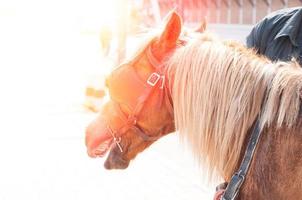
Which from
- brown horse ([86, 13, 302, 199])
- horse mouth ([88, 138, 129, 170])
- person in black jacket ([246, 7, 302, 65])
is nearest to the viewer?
brown horse ([86, 13, 302, 199])

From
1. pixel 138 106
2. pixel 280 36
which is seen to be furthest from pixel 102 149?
pixel 280 36

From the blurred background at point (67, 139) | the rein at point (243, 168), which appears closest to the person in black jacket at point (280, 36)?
the blurred background at point (67, 139)

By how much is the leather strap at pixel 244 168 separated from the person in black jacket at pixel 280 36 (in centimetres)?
81

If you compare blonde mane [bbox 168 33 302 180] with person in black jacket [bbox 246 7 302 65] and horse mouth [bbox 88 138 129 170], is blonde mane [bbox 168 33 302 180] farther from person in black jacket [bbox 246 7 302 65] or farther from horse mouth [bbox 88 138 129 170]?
person in black jacket [bbox 246 7 302 65]

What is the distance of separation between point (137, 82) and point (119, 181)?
301 centimetres

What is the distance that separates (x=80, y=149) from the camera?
19.1 feet

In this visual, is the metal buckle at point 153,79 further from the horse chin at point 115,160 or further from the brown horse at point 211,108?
the horse chin at point 115,160

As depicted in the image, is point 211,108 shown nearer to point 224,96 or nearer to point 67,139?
point 224,96

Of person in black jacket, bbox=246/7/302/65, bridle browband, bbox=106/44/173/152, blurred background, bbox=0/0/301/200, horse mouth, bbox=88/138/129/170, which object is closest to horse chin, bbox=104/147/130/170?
horse mouth, bbox=88/138/129/170

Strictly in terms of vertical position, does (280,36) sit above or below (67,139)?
above

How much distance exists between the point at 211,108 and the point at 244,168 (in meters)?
0.25

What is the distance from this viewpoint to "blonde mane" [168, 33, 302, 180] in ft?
5.31

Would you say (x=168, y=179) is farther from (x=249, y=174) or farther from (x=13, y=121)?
(x=249, y=174)

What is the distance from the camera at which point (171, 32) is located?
6.22ft
